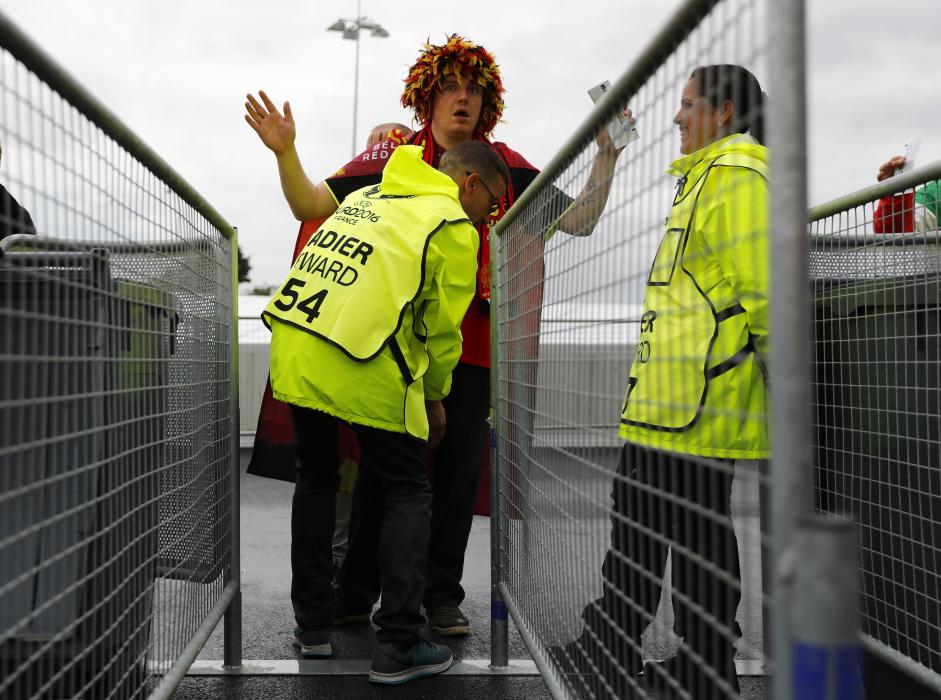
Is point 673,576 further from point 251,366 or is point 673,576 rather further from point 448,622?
point 251,366

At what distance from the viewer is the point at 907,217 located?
2207 millimetres

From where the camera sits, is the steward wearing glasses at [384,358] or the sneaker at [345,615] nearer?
the steward wearing glasses at [384,358]

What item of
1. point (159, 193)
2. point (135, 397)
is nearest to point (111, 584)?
point (135, 397)

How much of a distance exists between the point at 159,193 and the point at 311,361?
703 millimetres

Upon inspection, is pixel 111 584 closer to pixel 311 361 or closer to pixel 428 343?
pixel 311 361

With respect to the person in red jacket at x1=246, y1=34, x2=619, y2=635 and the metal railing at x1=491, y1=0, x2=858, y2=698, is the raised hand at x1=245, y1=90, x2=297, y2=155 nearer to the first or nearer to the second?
the person in red jacket at x1=246, y1=34, x2=619, y2=635

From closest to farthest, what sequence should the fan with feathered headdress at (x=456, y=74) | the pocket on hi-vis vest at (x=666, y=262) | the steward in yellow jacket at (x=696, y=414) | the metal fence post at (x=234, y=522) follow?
the steward in yellow jacket at (x=696, y=414)
the pocket on hi-vis vest at (x=666, y=262)
the metal fence post at (x=234, y=522)
the fan with feathered headdress at (x=456, y=74)

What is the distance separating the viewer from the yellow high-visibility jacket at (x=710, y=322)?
4.22 ft

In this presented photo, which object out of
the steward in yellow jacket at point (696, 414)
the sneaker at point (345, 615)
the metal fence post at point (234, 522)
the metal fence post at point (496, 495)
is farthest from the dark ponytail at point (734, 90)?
the sneaker at point (345, 615)

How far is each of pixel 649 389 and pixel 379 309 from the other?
112 cm

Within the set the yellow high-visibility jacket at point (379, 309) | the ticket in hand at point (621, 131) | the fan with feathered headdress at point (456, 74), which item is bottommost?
the yellow high-visibility jacket at point (379, 309)

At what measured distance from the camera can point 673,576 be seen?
1.40 meters

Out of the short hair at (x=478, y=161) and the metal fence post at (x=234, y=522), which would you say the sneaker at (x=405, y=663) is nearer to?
the metal fence post at (x=234, y=522)

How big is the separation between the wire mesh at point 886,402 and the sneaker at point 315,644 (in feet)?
5.19
